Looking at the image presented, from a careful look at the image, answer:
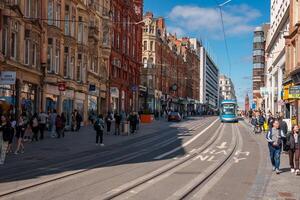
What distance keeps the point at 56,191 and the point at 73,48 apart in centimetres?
3207

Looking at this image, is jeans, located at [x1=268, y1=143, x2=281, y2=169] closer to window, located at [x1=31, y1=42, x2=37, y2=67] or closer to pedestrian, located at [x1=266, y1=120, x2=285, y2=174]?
pedestrian, located at [x1=266, y1=120, x2=285, y2=174]

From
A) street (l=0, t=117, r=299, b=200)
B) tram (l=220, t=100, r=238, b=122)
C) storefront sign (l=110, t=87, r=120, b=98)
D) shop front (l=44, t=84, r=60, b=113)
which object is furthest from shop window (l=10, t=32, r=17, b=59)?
tram (l=220, t=100, r=238, b=122)

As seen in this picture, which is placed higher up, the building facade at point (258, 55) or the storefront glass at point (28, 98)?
the building facade at point (258, 55)

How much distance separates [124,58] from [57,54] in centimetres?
2532

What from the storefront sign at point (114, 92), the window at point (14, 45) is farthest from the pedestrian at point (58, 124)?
the storefront sign at point (114, 92)

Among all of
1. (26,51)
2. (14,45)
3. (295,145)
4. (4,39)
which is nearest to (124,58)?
(26,51)

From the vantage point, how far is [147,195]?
407 inches

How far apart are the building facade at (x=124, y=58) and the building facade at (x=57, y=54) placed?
3.34 m

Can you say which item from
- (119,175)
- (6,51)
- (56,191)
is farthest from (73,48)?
(56,191)

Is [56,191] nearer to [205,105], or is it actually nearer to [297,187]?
[297,187]

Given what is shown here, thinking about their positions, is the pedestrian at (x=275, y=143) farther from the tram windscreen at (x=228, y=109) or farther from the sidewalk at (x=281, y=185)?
the tram windscreen at (x=228, y=109)

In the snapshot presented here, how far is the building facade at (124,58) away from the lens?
5709 centimetres

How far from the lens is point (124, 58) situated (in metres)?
63.0

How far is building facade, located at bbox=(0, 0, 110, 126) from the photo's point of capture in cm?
2953
